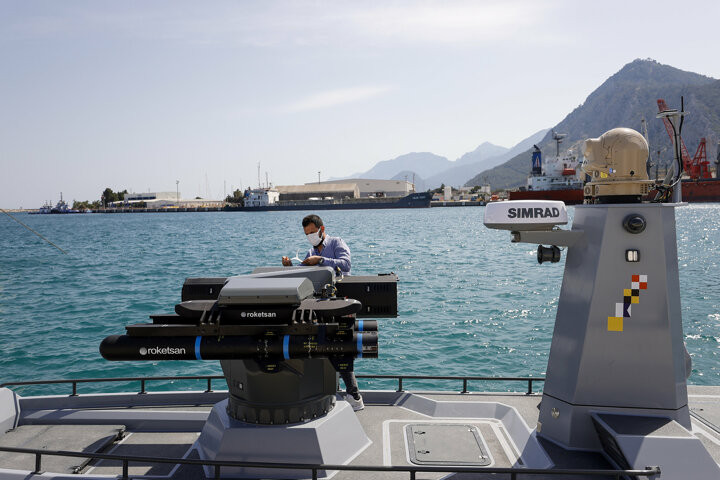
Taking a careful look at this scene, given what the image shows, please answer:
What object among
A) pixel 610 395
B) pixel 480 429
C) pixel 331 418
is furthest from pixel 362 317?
pixel 610 395

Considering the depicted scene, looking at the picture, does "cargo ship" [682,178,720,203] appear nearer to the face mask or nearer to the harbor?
the harbor

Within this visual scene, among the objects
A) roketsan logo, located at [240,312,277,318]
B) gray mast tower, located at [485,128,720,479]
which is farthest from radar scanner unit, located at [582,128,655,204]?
roketsan logo, located at [240,312,277,318]

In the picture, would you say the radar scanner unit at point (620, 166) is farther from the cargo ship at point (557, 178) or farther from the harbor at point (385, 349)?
the cargo ship at point (557, 178)

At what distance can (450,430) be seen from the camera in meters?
5.54

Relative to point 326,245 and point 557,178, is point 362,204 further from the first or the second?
point 326,245

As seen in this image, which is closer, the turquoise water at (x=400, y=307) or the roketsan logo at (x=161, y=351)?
the roketsan logo at (x=161, y=351)

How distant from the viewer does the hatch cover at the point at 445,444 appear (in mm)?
4879

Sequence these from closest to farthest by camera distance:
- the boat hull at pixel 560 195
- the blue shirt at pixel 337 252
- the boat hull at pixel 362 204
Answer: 1. the blue shirt at pixel 337 252
2. the boat hull at pixel 560 195
3. the boat hull at pixel 362 204

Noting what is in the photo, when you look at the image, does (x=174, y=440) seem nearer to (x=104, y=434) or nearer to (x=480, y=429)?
(x=104, y=434)

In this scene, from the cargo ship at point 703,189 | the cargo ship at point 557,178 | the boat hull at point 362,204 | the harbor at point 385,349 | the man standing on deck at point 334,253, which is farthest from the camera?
the boat hull at point 362,204

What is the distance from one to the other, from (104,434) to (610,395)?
5.53 meters

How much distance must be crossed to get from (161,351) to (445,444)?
3.03 m

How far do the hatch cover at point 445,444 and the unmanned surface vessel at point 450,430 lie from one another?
0.02 meters

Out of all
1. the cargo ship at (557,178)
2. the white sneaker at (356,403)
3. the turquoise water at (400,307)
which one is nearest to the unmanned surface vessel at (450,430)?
the white sneaker at (356,403)
